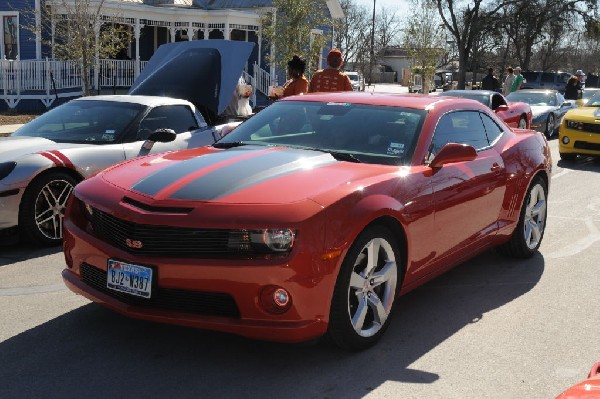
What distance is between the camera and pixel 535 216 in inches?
248

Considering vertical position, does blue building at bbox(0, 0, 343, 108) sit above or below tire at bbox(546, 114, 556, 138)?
above

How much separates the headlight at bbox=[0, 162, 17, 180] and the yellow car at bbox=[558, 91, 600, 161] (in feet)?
33.8

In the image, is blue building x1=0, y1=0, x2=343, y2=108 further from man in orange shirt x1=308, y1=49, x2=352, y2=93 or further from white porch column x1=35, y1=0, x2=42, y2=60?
man in orange shirt x1=308, y1=49, x2=352, y2=93

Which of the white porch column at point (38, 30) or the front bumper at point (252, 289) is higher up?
the white porch column at point (38, 30)

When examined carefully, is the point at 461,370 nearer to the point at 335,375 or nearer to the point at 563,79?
the point at 335,375

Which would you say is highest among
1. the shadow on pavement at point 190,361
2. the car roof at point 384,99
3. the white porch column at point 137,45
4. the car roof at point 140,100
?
the white porch column at point 137,45

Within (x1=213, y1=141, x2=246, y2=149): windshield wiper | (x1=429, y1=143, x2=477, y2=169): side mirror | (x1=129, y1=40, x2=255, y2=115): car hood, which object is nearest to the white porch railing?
(x1=129, y1=40, x2=255, y2=115): car hood

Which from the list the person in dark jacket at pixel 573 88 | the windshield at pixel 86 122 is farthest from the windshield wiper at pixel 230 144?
the person in dark jacket at pixel 573 88

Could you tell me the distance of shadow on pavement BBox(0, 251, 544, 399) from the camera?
11.3 ft

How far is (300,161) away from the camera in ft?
13.9

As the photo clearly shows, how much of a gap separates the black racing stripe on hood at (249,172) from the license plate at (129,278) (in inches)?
17.1

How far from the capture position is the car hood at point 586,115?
12808 millimetres

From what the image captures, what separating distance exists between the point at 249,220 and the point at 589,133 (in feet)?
35.9

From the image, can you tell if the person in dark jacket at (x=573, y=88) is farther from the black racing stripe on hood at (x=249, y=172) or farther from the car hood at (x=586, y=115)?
the black racing stripe on hood at (x=249, y=172)
